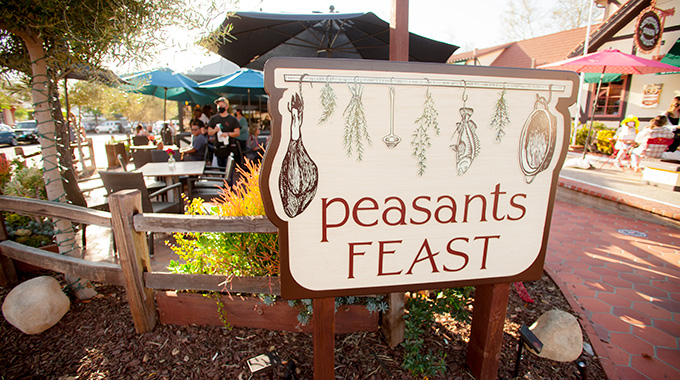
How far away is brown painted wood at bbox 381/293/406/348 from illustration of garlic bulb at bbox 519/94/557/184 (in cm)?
104

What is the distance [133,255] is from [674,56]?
14.0 meters

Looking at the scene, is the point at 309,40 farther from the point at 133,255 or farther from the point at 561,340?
the point at 561,340

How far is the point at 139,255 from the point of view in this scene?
2.11 meters

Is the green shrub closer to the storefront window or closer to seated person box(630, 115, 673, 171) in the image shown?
seated person box(630, 115, 673, 171)

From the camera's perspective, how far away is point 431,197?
153 centimetres

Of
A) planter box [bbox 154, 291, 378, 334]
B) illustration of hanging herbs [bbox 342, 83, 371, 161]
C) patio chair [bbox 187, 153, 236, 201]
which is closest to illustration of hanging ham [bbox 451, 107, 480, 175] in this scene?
illustration of hanging herbs [bbox 342, 83, 371, 161]

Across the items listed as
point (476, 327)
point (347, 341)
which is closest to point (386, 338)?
point (347, 341)

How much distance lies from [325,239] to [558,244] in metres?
3.75

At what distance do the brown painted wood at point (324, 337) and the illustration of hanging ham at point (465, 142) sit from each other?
0.92 m

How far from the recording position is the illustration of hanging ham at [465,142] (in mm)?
1485

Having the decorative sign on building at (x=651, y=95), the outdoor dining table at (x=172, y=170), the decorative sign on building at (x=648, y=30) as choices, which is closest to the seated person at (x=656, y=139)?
the decorative sign on building at (x=648, y=30)

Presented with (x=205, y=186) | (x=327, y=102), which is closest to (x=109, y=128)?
(x=205, y=186)

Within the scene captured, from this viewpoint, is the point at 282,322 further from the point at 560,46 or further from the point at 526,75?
the point at 560,46

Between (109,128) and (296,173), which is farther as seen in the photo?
(109,128)
